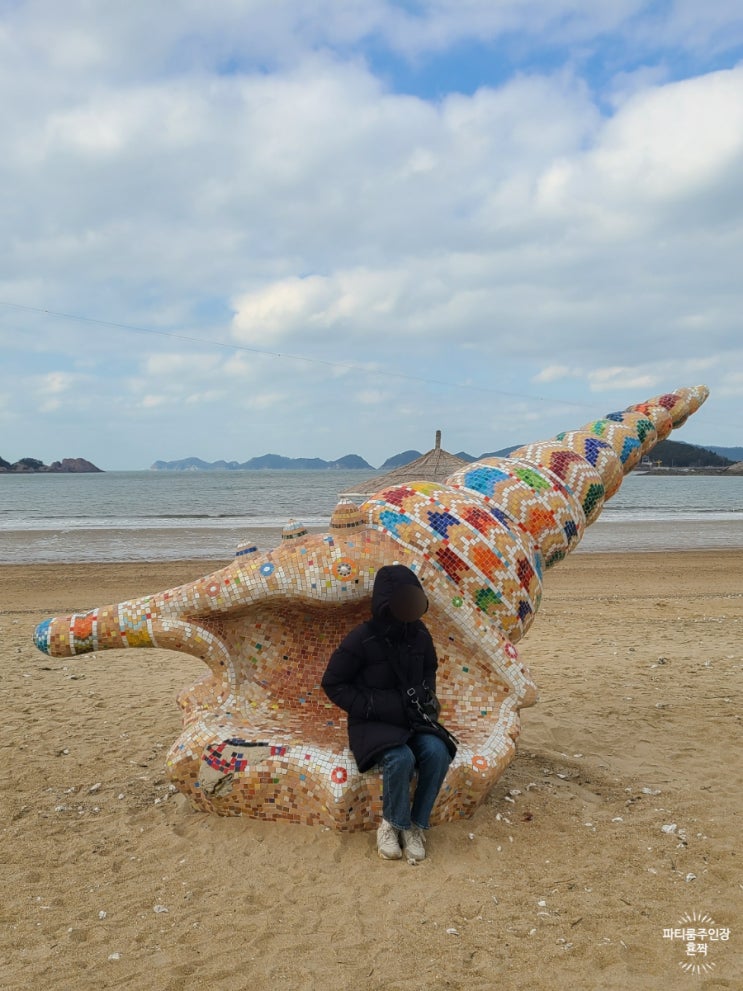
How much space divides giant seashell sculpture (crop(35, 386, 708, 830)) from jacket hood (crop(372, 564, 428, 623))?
432 millimetres

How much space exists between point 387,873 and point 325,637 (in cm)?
159

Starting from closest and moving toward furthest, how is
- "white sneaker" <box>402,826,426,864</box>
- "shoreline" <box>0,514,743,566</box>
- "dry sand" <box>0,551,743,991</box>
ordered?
"dry sand" <box>0,551,743,991</box>, "white sneaker" <box>402,826,426,864</box>, "shoreline" <box>0,514,743,566</box>

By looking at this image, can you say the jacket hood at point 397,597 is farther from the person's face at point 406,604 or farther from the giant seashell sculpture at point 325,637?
the giant seashell sculpture at point 325,637

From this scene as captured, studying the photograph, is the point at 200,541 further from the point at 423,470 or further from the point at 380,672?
the point at 380,672

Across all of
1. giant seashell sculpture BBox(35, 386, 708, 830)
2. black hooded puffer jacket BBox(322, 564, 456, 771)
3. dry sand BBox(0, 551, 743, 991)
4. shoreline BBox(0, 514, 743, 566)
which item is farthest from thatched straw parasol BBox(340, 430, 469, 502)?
black hooded puffer jacket BBox(322, 564, 456, 771)

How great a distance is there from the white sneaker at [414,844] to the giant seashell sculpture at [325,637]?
193mm

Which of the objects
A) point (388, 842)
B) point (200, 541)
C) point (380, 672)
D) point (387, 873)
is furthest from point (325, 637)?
point (200, 541)

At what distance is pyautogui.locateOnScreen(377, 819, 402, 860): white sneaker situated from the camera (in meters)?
4.06

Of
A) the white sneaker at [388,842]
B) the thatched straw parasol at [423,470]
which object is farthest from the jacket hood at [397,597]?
the thatched straw parasol at [423,470]

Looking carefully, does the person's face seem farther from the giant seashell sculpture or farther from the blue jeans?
the blue jeans

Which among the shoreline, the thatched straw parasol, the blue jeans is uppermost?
the thatched straw parasol

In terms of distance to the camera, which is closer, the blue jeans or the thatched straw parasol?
the blue jeans

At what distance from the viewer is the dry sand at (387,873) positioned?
3275 millimetres

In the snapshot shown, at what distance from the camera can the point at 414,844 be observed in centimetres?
409
